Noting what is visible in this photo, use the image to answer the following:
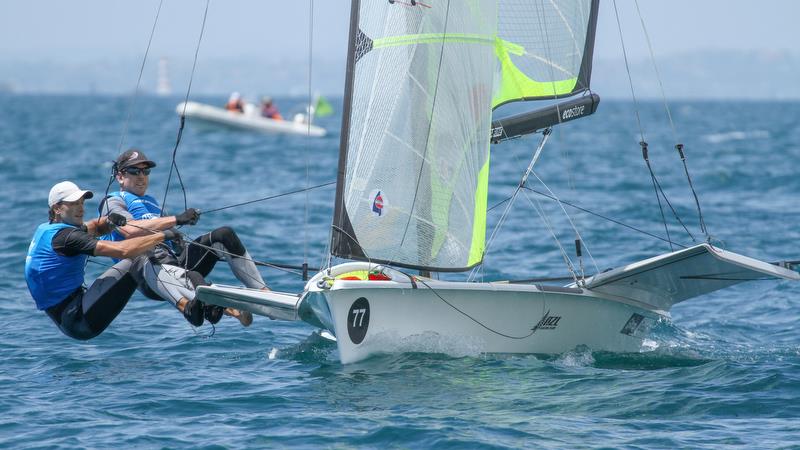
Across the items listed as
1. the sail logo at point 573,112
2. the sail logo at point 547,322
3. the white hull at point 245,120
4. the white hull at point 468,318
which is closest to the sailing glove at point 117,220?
the white hull at point 468,318


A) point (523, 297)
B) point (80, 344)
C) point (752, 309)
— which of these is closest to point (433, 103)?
point (523, 297)

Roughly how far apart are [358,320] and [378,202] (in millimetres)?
699

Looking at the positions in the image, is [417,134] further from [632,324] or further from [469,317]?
[632,324]

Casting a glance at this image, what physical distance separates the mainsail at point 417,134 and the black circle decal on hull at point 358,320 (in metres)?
0.32

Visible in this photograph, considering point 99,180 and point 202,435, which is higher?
point 99,180

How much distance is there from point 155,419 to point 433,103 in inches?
95.9

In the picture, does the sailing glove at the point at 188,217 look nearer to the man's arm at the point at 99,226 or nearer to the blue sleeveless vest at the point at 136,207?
the blue sleeveless vest at the point at 136,207

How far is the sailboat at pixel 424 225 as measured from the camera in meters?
6.64

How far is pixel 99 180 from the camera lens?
67.2ft

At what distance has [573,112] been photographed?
314 inches

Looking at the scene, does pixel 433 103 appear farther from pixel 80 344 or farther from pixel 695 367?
pixel 80 344

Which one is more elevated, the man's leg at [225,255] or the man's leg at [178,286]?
the man's leg at [225,255]

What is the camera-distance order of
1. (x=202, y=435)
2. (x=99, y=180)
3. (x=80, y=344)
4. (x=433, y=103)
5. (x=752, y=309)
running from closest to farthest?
(x=202, y=435)
(x=433, y=103)
(x=80, y=344)
(x=752, y=309)
(x=99, y=180)

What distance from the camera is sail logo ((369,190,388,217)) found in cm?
670
